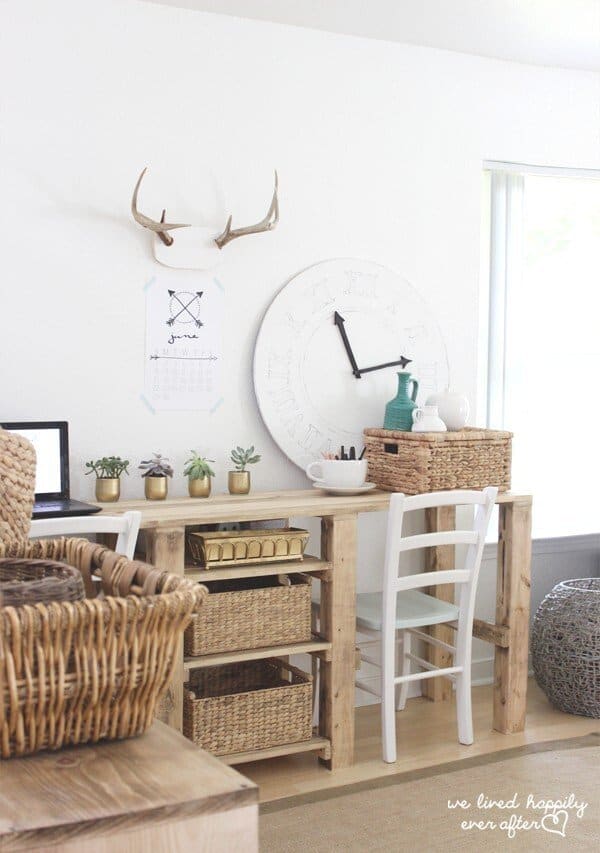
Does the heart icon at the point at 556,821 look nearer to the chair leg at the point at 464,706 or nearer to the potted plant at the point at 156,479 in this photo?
the chair leg at the point at 464,706

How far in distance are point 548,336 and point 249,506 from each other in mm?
1768

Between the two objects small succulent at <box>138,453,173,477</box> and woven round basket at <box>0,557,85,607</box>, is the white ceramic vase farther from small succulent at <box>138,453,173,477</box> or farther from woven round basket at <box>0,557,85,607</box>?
woven round basket at <box>0,557,85,607</box>

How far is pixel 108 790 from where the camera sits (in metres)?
0.89

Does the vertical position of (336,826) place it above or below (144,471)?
below

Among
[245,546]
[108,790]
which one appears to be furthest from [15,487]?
[245,546]

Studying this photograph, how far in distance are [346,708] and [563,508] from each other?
1574 millimetres

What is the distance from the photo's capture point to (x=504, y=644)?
3.37 m

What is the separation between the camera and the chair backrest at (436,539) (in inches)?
119

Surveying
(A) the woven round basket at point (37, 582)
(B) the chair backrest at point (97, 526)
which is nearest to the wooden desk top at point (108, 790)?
(A) the woven round basket at point (37, 582)

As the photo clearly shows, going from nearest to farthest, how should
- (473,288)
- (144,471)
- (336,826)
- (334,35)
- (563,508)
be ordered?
(336,826) < (144,471) < (334,35) < (473,288) < (563,508)

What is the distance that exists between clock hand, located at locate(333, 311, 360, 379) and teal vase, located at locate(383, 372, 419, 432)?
0.61 ft

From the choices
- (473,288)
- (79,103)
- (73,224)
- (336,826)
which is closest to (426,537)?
(336,826)

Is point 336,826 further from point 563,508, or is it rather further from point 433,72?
point 433,72

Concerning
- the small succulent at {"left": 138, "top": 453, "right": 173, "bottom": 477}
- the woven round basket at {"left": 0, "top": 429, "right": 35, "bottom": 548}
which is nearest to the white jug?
the small succulent at {"left": 138, "top": 453, "right": 173, "bottom": 477}
